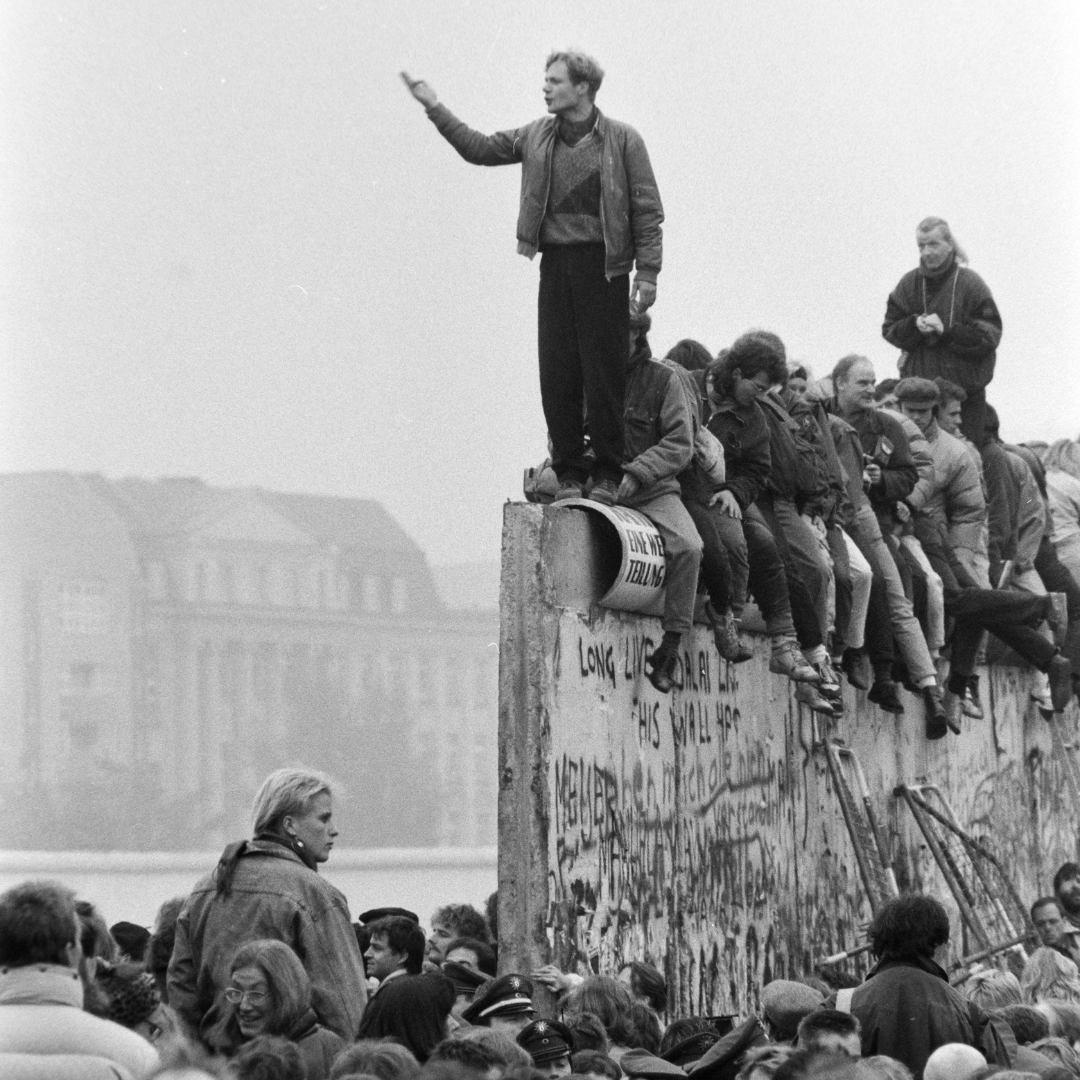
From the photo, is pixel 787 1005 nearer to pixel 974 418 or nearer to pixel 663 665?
pixel 663 665

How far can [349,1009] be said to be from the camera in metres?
7.54

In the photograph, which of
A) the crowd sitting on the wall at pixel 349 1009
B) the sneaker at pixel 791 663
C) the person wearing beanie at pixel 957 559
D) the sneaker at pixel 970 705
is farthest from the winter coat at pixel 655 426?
the sneaker at pixel 970 705

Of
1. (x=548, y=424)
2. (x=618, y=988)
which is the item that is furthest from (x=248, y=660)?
(x=618, y=988)

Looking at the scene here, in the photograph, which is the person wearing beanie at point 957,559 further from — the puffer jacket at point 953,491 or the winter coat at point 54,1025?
the winter coat at point 54,1025

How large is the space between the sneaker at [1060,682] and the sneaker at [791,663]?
456 centimetres

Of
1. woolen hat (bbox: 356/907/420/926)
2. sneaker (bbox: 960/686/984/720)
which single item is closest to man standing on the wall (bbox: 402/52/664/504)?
woolen hat (bbox: 356/907/420/926)

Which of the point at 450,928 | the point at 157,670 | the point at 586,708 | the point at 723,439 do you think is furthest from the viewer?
the point at 157,670

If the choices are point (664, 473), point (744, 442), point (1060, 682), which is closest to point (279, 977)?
point (664, 473)

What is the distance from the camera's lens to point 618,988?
8719mm

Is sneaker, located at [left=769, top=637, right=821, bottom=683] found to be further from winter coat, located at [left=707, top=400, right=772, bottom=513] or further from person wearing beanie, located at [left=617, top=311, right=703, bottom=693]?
person wearing beanie, located at [left=617, top=311, right=703, bottom=693]

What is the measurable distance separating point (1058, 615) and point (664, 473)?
21.2ft

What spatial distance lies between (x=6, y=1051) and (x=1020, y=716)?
43.8 ft

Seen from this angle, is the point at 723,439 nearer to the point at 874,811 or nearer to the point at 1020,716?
the point at 874,811

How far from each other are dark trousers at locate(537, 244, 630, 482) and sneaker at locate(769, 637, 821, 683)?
158 centimetres
